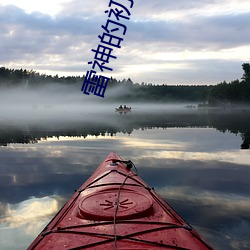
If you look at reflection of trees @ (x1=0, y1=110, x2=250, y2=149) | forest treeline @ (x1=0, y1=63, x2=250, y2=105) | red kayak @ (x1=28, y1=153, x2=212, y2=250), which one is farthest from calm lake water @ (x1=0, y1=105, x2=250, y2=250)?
forest treeline @ (x1=0, y1=63, x2=250, y2=105)

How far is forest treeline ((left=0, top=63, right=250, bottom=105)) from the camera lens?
101250 millimetres

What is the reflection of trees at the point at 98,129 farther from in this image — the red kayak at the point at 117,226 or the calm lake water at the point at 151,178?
the red kayak at the point at 117,226

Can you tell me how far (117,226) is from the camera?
464 cm

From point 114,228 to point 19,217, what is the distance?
12.6 ft

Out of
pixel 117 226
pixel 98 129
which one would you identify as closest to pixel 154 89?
pixel 98 129

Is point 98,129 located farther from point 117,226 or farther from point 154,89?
point 154,89

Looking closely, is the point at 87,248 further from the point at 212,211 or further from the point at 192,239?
the point at 212,211

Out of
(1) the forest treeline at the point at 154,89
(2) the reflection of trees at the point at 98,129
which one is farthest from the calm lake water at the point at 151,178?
(1) the forest treeline at the point at 154,89

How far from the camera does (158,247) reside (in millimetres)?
4051

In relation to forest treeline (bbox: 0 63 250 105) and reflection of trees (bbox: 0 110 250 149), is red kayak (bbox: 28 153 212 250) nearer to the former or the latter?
reflection of trees (bbox: 0 110 250 149)

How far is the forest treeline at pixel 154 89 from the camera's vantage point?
3986 inches

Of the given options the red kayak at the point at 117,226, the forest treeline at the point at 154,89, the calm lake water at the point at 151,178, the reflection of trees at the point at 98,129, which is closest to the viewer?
the red kayak at the point at 117,226

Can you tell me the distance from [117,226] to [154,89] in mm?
177950

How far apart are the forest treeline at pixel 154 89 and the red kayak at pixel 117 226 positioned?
326 ft
